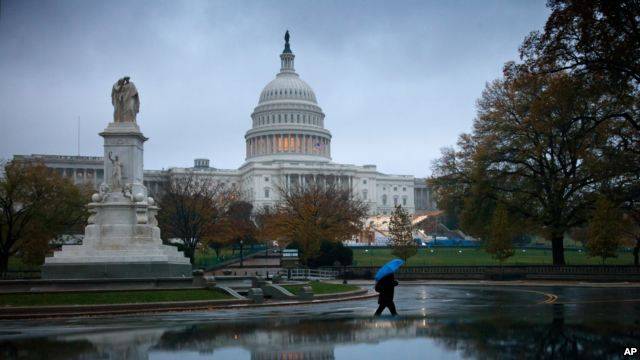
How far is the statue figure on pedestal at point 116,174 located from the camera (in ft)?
109

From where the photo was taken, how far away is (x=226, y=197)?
8675 centimetres

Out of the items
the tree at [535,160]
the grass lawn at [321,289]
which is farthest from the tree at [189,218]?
the grass lawn at [321,289]

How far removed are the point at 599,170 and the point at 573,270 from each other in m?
7.81

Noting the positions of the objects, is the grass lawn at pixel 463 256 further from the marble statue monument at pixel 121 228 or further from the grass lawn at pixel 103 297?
the grass lawn at pixel 103 297

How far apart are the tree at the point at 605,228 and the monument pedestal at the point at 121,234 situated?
26658 millimetres

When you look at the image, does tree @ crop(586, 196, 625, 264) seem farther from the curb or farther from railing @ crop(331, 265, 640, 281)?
the curb

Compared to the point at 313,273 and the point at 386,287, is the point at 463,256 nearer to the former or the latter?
the point at 313,273

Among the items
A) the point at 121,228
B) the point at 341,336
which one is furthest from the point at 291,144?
the point at 341,336

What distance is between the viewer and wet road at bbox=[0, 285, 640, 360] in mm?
13054

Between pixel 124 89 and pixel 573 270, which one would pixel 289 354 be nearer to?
pixel 124 89

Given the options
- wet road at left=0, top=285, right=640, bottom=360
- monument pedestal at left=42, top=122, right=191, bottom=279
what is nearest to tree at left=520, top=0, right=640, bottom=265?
wet road at left=0, top=285, right=640, bottom=360

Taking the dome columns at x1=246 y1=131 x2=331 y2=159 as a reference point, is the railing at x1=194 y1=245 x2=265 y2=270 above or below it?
below

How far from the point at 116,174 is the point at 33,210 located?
25.8 meters

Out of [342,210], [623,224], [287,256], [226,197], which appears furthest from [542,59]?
[226,197]
